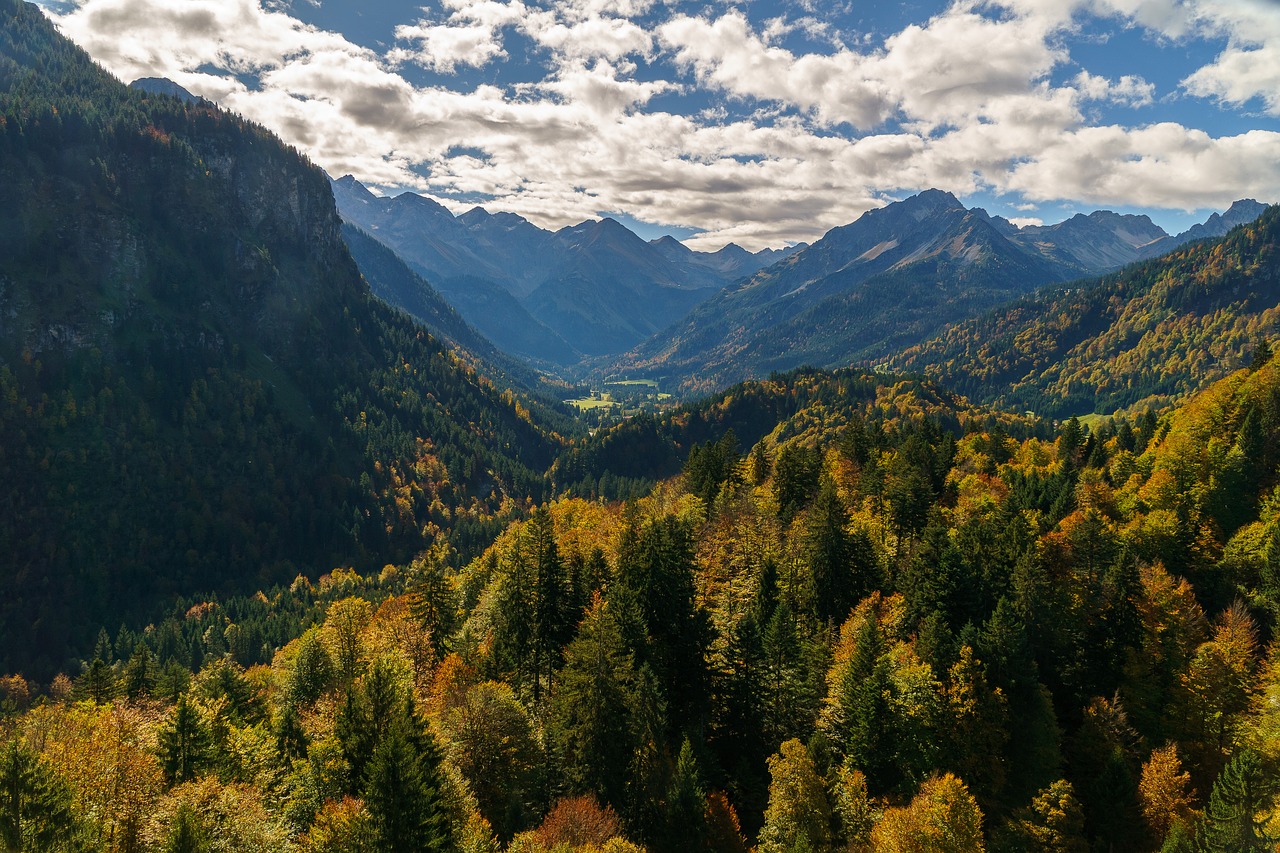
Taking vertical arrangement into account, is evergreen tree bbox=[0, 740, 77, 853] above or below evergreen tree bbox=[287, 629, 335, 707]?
above

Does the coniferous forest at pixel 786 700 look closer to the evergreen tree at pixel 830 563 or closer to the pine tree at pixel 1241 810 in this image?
the pine tree at pixel 1241 810

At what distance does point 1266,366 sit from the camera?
8394cm

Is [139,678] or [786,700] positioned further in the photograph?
[139,678]

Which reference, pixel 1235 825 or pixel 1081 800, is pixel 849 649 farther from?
pixel 1235 825

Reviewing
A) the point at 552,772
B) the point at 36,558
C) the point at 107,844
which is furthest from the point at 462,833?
the point at 36,558

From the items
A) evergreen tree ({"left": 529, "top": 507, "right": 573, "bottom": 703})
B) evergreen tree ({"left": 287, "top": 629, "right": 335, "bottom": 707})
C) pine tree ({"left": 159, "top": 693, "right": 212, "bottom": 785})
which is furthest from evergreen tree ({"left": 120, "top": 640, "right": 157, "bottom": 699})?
evergreen tree ({"left": 529, "top": 507, "right": 573, "bottom": 703})

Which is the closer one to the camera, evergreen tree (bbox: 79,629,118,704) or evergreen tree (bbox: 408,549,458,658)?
evergreen tree (bbox: 408,549,458,658)

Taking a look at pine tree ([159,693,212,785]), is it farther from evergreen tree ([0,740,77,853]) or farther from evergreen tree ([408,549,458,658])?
evergreen tree ([408,549,458,658])

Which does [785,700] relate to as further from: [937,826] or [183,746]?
[183,746]

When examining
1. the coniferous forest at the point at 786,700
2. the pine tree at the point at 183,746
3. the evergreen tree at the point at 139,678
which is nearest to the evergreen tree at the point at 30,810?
the coniferous forest at the point at 786,700

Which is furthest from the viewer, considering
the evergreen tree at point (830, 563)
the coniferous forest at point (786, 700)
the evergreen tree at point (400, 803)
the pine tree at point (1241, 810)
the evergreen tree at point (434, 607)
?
the evergreen tree at point (434, 607)

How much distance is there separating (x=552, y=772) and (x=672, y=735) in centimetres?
1155

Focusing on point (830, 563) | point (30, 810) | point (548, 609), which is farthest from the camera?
point (830, 563)

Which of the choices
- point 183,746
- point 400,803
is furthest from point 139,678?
point 400,803
